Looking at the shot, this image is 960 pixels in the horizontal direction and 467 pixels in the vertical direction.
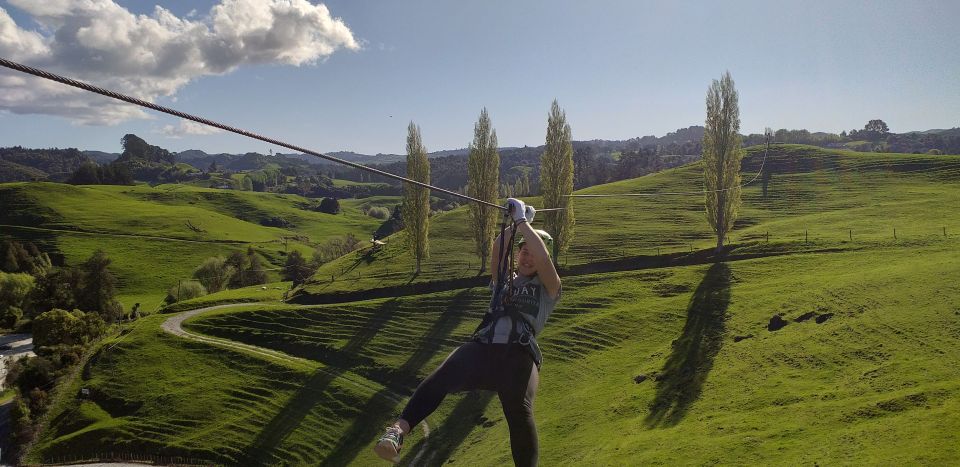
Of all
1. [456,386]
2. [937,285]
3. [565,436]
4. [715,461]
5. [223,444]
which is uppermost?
[456,386]

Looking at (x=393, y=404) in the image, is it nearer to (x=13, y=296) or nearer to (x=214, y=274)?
(x=214, y=274)

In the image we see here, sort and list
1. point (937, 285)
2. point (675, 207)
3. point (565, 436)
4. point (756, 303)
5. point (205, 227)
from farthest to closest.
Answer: point (205, 227) < point (675, 207) < point (756, 303) < point (937, 285) < point (565, 436)

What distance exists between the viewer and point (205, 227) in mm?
123438

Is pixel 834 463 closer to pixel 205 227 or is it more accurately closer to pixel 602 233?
pixel 602 233

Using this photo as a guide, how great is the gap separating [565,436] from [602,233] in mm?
38184

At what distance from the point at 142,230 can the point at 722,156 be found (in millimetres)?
112020

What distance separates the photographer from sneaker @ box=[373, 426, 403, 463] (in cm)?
434

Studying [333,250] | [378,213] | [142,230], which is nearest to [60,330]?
[333,250]

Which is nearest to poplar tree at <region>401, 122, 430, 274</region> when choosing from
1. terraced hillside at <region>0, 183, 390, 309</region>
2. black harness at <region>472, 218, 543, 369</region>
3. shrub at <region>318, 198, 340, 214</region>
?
terraced hillside at <region>0, 183, 390, 309</region>

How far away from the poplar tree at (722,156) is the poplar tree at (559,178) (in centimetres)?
1259

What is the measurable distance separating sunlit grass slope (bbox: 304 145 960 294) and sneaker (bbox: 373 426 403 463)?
4950 centimetres

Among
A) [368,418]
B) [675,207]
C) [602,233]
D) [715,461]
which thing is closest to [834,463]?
[715,461]

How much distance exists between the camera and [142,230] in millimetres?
114062

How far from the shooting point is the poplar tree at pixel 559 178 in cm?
5247
